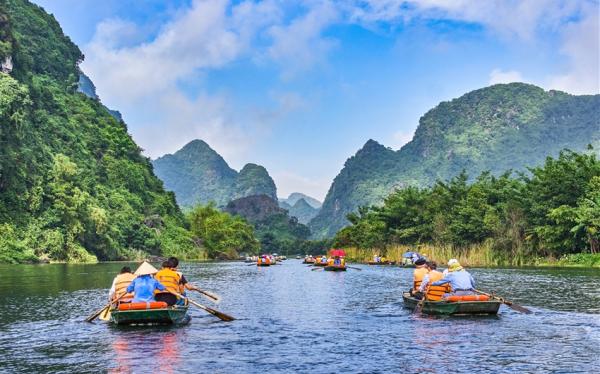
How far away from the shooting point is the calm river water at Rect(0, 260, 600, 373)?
43.8 ft

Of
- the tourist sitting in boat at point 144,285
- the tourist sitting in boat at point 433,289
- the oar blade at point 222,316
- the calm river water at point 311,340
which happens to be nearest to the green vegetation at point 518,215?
the calm river water at point 311,340

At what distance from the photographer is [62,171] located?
85.8 m

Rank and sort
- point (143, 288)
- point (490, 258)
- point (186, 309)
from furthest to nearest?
point (490, 258) → point (186, 309) → point (143, 288)

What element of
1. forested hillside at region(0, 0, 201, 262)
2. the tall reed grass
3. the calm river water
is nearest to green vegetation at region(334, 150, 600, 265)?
the tall reed grass

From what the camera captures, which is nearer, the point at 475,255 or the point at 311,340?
the point at 311,340

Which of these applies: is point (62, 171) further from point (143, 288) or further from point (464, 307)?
point (464, 307)

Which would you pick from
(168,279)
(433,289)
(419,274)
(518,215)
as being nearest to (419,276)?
(419,274)

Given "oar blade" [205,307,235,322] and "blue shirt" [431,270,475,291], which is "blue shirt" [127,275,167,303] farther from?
"blue shirt" [431,270,475,291]

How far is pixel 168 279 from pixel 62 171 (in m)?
72.4

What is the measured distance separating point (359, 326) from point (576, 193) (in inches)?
1864

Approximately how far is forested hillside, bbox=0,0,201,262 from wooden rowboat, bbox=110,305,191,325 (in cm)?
5815

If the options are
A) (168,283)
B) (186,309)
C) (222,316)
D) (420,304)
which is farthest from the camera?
(420,304)

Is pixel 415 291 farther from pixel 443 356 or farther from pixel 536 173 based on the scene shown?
pixel 536 173

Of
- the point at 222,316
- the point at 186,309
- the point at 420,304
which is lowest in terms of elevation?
the point at 222,316
